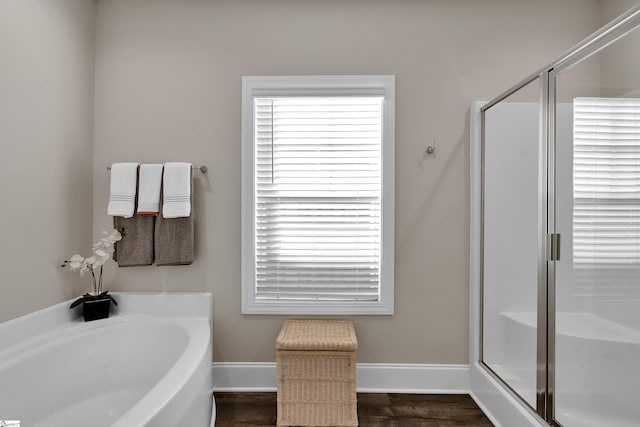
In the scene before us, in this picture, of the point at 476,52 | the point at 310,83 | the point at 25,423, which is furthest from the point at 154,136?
the point at 476,52

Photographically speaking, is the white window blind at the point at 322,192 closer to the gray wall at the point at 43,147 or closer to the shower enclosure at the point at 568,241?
the shower enclosure at the point at 568,241

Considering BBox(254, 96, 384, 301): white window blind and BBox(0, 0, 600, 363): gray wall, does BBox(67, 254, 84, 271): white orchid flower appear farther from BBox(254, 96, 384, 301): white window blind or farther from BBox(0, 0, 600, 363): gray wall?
BBox(254, 96, 384, 301): white window blind

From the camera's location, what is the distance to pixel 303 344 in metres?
1.81

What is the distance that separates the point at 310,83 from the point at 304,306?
4.76 feet

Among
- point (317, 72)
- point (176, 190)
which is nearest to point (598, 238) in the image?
point (317, 72)

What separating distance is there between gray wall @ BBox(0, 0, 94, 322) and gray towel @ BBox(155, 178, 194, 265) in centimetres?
51

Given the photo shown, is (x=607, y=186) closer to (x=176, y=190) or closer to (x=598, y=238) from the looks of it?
(x=598, y=238)

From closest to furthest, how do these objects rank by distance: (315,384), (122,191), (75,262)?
(315,384) < (75,262) < (122,191)

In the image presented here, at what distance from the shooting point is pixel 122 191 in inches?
81.4

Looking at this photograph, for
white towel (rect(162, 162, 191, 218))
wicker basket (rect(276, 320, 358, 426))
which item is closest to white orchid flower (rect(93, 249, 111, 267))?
white towel (rect(162, 162, 191, 218))

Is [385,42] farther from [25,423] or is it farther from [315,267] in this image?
[25,423]

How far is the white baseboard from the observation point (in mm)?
2188

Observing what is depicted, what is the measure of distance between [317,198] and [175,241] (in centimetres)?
94

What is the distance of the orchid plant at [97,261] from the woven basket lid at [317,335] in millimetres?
1171
